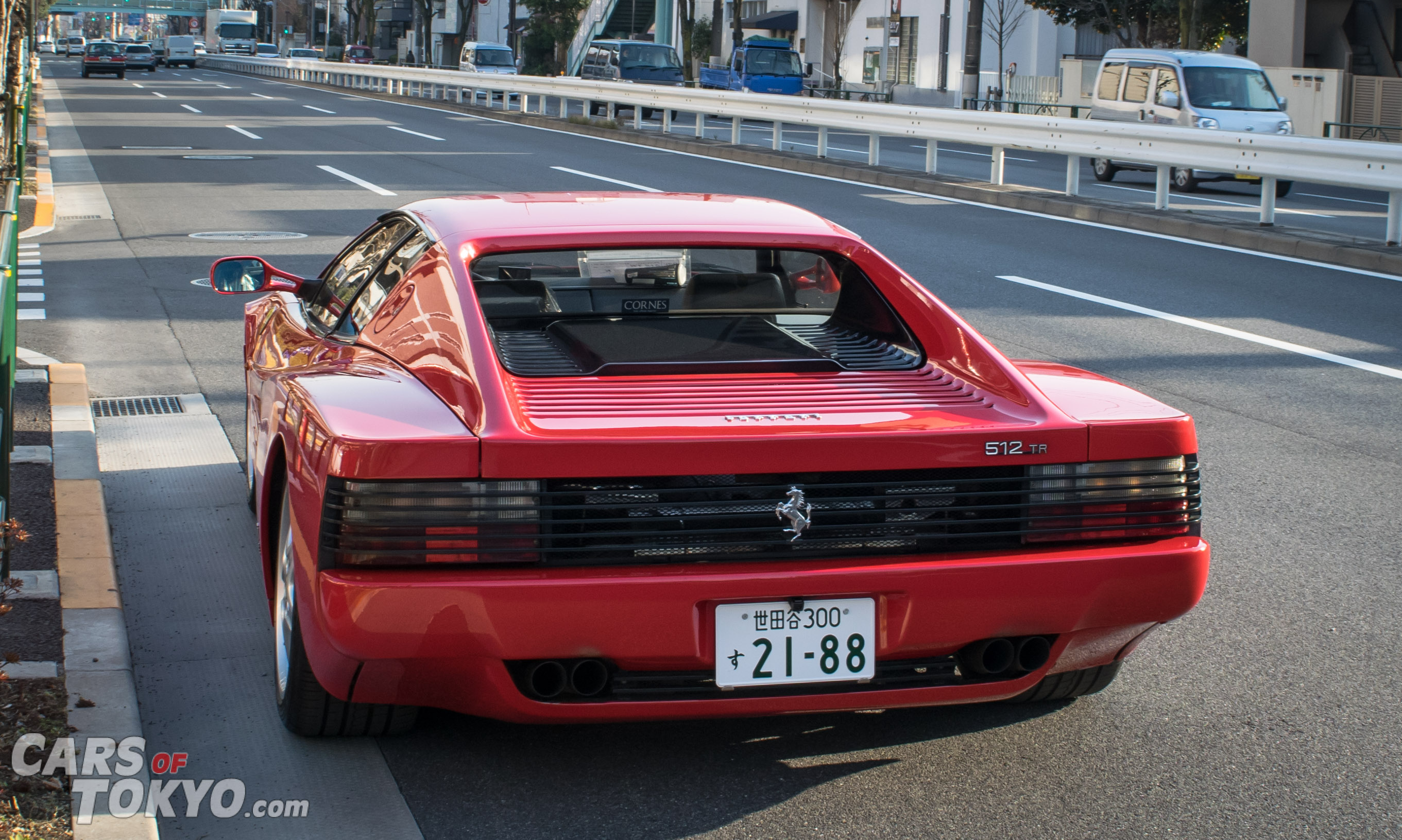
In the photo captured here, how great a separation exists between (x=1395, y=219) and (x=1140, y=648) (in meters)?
10.6

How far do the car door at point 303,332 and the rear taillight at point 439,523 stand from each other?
89cm

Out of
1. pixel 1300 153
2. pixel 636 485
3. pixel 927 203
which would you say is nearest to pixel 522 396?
pixel 636 485

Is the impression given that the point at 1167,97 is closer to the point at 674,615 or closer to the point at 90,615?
the point at 90,615

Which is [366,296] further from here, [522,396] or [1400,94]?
[1400,94]

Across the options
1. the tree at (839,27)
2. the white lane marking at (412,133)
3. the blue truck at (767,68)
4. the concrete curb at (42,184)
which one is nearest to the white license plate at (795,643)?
the concrete curb at (42,184)

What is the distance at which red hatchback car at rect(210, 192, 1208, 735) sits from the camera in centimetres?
298

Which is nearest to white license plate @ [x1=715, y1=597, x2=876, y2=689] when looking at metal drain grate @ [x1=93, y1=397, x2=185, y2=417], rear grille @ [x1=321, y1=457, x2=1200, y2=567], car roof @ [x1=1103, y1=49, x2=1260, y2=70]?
rear grille @ [x1=321, y1=457, x2=1200, y2=567]

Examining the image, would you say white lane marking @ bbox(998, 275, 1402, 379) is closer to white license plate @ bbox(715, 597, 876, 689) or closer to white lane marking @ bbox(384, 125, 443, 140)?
white license plate @ bbox(715, 597, 876, 689)

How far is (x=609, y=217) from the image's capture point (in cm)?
409

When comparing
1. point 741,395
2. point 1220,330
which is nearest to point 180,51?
point 1220,330

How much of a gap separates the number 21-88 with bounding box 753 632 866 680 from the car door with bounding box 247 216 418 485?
57.1 inches

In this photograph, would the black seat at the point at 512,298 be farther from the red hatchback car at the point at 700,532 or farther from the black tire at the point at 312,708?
the black tire at the point at 312,708

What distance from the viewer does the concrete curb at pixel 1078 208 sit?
42.5 ft

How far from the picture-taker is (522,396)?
339cm
